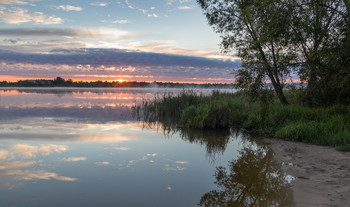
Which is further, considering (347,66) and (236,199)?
(347,66)

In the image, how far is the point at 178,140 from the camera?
12367 mm

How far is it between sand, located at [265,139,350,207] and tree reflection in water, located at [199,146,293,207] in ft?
0.99

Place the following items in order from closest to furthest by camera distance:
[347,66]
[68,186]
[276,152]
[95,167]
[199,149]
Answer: [68,186] < [95,167] < [276,152] < [199,149] < [347,66]

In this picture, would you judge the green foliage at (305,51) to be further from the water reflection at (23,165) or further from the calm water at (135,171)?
the water reflection at (23,165)

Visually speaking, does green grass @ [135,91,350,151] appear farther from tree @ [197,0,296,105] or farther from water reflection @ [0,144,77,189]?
water reflection @ [0,144,77,189]

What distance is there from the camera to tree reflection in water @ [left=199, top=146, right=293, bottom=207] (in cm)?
563

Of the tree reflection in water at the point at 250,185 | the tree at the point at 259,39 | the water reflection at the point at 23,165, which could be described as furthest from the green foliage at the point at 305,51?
the water reflection at the point at 23,165

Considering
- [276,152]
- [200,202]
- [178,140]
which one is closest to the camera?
[200,202]

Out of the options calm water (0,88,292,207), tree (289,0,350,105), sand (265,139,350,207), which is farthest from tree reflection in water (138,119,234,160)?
tree (289,0,350,105)

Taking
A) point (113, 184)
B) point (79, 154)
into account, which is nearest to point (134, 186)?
point (113, 184)

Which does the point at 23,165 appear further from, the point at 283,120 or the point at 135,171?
the point at 283,120

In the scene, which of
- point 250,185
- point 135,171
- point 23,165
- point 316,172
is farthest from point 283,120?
point 23,165

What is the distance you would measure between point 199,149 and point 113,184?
15.5 ft

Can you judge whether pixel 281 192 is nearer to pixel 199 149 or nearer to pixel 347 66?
pixel 199 149
